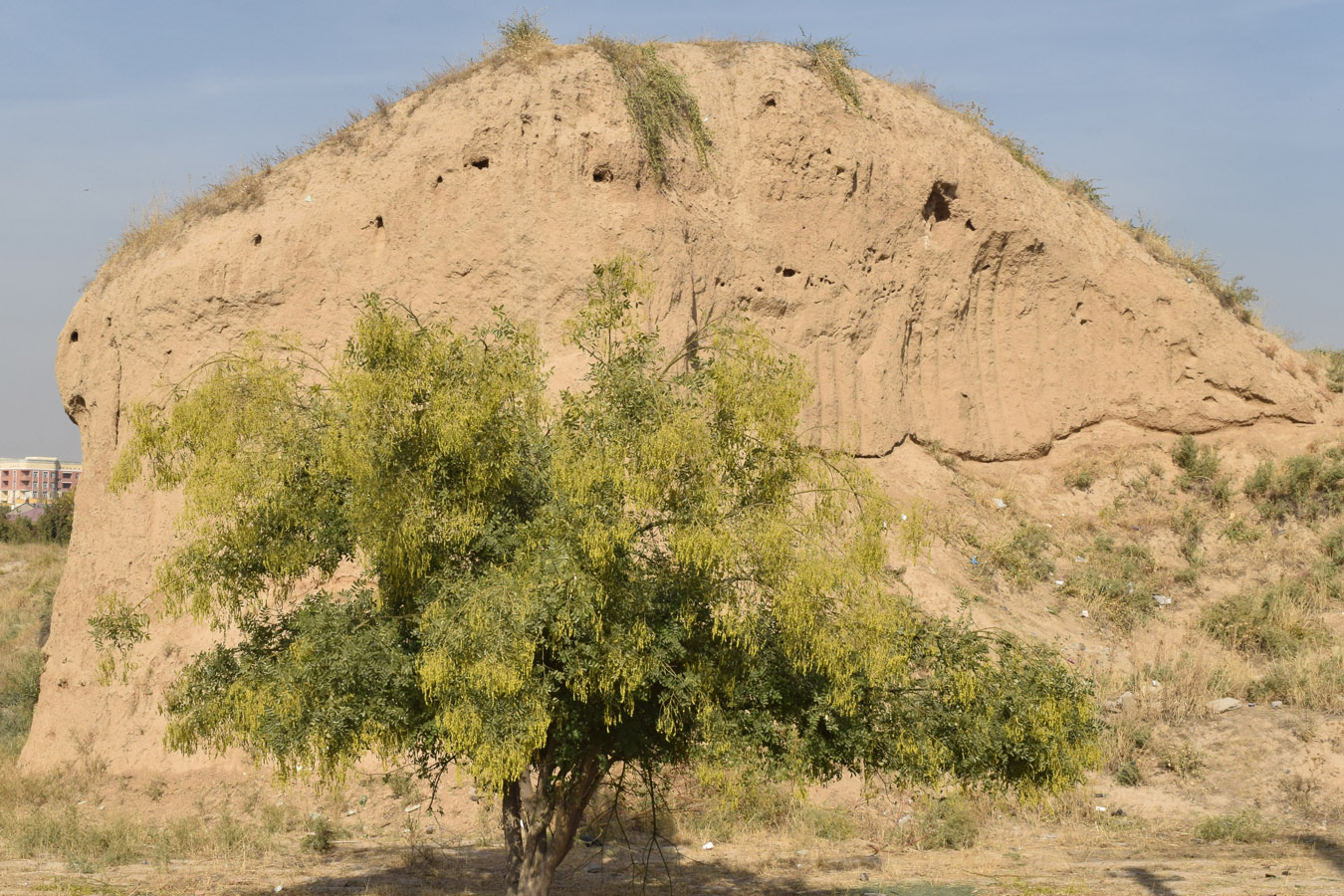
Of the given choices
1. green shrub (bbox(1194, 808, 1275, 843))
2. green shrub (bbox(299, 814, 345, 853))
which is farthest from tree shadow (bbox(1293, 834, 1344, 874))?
green shrub (bbox(299, 814, 345, 853))

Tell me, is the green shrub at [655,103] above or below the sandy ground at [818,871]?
above

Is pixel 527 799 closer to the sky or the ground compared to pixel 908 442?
closer to the ground

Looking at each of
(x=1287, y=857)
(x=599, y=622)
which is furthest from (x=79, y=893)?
(x=1287, y=857)

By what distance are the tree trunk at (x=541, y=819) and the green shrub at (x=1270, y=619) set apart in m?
11.0

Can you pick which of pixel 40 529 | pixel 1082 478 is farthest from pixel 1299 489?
pixel 40 529

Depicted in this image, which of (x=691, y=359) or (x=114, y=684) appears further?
(x=114, y=684)

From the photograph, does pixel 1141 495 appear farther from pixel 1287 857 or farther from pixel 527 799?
pixel 527 799

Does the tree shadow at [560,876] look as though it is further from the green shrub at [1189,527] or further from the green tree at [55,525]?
the green tree at [55,525]

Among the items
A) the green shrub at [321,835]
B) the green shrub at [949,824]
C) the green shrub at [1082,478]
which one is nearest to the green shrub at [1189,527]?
the green shrub at [1082,478]

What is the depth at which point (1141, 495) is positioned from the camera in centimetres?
1919

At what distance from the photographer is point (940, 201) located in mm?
19234

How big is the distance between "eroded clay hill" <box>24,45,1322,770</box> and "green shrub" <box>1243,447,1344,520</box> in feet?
3.71

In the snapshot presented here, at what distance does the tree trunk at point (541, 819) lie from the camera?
9.23 metres

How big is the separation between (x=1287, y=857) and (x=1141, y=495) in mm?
7120
